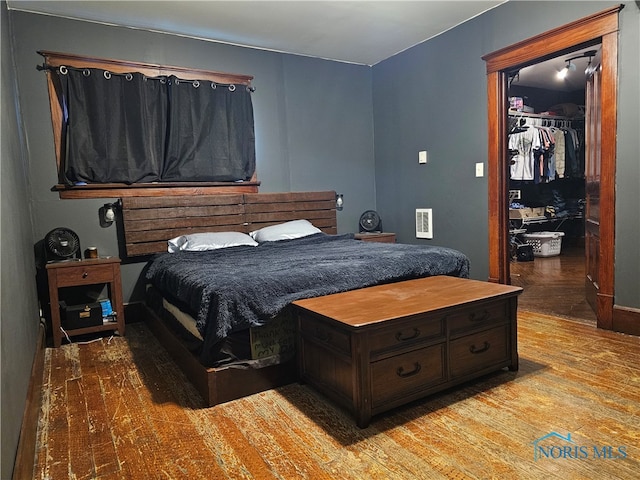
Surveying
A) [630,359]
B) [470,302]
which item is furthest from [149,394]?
[630,359]

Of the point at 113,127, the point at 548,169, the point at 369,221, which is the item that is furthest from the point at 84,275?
the point at 548,169

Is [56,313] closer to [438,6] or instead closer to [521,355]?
[521,355]

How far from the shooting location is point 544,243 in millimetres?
6258

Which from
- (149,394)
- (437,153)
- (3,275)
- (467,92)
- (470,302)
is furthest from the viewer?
(437,153)

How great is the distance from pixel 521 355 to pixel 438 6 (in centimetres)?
283

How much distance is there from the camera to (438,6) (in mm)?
3539

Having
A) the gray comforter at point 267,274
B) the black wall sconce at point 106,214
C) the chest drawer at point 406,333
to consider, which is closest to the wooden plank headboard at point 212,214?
the black wall sconce at point 106,214

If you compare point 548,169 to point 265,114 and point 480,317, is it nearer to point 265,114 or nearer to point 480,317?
point 265,114

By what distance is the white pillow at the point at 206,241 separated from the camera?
11.5ft

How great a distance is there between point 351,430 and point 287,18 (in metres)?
3.30

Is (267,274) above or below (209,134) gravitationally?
below

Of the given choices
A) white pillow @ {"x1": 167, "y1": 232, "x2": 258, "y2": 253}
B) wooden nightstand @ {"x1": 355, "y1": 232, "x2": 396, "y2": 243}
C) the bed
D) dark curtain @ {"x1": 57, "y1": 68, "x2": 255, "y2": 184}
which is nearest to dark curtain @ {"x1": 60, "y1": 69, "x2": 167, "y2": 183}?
dark curtain @ {"x1": 57, "y1": 68, "x2": 255, "y2": 184}

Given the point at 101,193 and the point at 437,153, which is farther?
the point at 437,153
